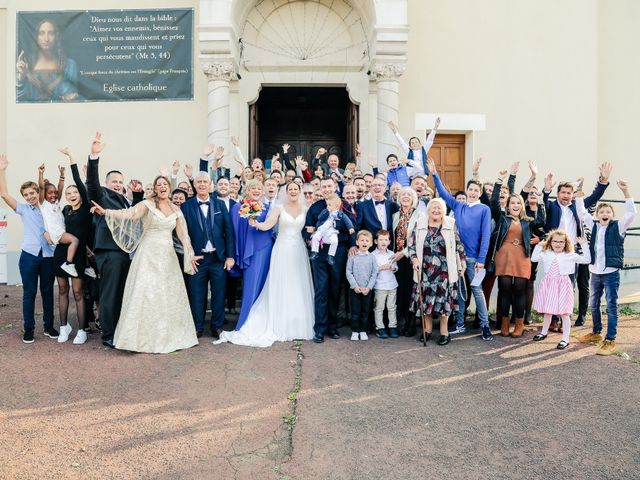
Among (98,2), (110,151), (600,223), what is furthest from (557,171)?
(98,2)

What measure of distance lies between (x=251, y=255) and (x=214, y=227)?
60 centimetres

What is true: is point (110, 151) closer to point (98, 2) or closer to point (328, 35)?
point (98, 2)

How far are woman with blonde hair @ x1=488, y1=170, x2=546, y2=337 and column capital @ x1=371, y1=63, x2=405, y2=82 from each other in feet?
15.0

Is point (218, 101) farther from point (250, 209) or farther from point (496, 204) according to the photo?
point (496, 204)

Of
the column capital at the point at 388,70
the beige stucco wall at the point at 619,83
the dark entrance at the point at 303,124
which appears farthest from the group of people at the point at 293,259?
the dark entrance at the point at 303,124

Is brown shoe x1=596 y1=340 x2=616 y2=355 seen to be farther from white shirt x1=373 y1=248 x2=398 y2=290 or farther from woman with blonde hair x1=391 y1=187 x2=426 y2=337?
white shirt x1=373 y1=248 x2=398 y2=290

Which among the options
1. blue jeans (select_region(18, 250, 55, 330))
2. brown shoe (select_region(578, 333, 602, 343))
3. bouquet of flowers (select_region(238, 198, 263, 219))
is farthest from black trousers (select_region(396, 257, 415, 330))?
blue jeans (select_region(18, 250, 55, 330))

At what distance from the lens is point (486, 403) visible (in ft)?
14.9

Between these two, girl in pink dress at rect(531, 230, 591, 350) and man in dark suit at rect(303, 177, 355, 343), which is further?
man in dark suit at rect(303, 177, 355, 343)

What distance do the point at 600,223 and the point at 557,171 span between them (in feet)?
16.9

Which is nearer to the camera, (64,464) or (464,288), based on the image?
(64,464)

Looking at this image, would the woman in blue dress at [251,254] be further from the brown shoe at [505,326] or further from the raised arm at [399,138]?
the raised arm at [399,138]

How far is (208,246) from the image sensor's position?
6500mm

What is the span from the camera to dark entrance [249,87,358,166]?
14375 mm
